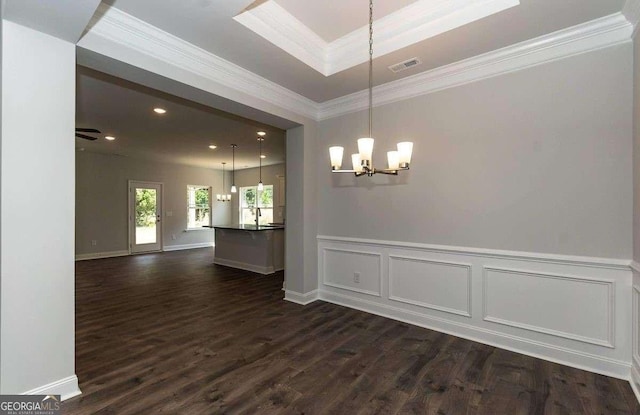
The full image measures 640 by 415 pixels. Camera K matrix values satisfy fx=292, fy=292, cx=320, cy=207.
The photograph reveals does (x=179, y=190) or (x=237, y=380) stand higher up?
(x=179, y=190)

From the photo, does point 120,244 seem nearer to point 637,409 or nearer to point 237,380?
point 237,380

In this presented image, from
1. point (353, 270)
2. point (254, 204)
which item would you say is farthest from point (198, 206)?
point (353, 270)

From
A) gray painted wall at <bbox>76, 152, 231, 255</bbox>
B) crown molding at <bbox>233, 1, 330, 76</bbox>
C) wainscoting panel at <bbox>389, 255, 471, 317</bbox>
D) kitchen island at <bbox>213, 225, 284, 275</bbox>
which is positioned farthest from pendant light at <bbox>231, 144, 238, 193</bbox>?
wainscoting panel at <bbox>389, 255, 471, 317</bbox>

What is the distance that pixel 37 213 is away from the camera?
190 cm

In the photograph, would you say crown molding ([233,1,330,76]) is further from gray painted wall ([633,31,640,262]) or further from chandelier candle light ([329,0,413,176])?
gray painted wall ([633,31,640,262])

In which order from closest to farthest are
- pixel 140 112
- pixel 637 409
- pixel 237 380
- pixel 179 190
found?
pixel 637 409 < pixel 237 380 < pixel 140 112 < pixel 179 190

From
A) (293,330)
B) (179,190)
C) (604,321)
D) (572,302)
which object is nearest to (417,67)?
(572,302)

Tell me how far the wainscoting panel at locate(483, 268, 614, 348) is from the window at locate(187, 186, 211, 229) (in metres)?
9.42

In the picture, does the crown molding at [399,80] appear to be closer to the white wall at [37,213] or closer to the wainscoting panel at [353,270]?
the white wall at [37,213]

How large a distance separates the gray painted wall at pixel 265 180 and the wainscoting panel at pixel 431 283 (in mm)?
6102

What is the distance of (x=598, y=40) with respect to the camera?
2.38 meters

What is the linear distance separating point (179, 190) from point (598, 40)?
10048 millimetres

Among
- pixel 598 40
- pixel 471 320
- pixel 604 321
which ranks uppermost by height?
pixel 598 40

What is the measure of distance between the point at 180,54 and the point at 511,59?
3.07 m
